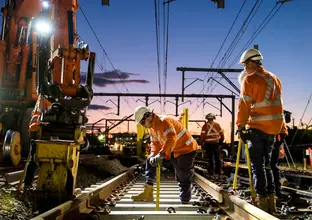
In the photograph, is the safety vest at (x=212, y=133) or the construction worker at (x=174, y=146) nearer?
the construction worker at (x=174, y=146)

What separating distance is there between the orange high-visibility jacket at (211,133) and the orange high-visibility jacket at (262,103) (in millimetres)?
6032

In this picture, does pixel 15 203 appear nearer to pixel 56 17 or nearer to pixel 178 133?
pixel 178 133

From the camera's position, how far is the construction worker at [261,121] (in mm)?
4492

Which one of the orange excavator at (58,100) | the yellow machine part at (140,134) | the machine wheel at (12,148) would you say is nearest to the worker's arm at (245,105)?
the orange excavator at (58,100)

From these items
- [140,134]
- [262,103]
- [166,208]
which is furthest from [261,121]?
[140,134]

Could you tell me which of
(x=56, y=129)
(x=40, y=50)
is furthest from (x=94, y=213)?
(x=40, y=50)

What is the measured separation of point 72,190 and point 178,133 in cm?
177

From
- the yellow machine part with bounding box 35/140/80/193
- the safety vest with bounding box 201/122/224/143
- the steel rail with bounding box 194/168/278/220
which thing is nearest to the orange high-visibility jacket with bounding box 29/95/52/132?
the yellow machine part with bounding box 35/140/80/193

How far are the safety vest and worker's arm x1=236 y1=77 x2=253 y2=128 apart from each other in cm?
605

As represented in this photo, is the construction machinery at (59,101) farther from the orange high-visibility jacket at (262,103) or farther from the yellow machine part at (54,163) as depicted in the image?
the orange high-visibility jacket at (262,103)

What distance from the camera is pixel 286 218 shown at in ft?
13.8

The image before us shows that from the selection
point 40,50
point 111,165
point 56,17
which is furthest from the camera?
point 111,165

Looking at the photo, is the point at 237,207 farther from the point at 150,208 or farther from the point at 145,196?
the point at 145,196

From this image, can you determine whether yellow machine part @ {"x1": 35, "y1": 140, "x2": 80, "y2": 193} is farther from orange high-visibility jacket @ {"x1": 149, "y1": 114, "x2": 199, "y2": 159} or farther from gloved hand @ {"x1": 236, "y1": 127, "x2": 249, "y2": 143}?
gloved hand @ {"x1": 236, "y1": 127, "x2": 249, "y2": 143}
